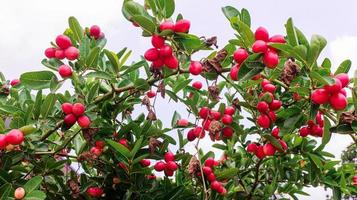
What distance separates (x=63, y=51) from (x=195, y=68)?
0.75 metres

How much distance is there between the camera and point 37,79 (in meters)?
2.76

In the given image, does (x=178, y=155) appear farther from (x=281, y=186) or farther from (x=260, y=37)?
(x=260, y=37)

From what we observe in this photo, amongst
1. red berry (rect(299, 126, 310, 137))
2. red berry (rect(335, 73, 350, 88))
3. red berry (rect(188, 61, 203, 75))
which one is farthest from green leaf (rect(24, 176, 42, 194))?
red berry (rect(335, 73, 350, 88))

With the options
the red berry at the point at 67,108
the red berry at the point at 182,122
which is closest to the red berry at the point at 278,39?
the red berry at the point at 67,108

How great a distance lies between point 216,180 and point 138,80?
96 cm

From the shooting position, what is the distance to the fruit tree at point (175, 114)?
227cm

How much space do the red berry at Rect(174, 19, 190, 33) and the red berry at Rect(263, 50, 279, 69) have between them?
0.44m

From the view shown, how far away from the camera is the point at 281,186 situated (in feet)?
12.7

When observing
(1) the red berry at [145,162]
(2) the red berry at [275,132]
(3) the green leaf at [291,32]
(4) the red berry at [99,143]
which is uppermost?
(3) the green leaf at [291,32]

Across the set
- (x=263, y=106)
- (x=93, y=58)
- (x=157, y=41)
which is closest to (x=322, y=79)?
(x=263, y=106)

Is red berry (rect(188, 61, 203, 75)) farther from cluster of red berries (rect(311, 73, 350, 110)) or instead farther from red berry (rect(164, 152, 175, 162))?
red berry (rect(164, 152, 175, 162))

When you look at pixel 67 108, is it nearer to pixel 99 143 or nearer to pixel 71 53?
pixel 71 53

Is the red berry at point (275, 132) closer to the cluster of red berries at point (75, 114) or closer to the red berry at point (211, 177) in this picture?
the red berry at point (211, 177)

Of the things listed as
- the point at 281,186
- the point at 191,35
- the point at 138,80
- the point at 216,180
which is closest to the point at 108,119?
the point at 138,80
